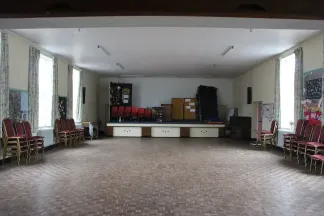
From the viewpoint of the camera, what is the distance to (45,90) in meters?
8.53

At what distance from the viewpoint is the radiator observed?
7891 millimetres

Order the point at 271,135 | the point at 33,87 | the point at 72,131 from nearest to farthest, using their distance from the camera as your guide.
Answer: the point at 33,87, the point at 271,135, the point at 72,131

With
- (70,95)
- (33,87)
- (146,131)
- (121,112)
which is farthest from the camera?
(121,112)

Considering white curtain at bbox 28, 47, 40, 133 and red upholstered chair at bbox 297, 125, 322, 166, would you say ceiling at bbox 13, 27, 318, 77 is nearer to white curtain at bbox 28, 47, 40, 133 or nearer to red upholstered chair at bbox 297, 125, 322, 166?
white curtain at bbox 28, 47, 40, 133

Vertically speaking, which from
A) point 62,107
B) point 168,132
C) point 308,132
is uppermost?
point 62,107

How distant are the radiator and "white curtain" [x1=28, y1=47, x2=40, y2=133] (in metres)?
0.30

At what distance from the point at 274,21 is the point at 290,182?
2795mm

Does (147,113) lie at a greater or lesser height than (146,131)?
greater

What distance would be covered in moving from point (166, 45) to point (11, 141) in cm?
480

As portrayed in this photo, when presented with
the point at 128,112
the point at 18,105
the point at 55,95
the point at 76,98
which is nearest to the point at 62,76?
the point at 55,95

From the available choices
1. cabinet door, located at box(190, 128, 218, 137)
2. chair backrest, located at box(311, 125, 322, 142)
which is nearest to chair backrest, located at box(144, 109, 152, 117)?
cabinet door, located at box(190, 128, 218, 137)

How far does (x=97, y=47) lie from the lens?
26.2ft

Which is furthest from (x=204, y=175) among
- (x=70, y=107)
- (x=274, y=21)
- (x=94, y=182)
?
(x=70, y=107)

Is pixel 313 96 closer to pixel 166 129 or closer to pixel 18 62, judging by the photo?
pixel 166 129
